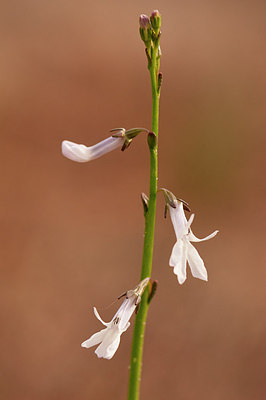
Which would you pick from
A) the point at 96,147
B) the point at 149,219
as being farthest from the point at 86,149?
the point at 149,219

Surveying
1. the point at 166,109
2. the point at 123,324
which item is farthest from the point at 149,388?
the point at 166,109

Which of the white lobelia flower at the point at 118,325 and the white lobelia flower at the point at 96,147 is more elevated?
the white lobelia flower at the point at 96,147

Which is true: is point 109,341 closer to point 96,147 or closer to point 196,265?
point 196,265

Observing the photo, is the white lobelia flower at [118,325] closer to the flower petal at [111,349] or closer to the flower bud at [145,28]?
the flower petal at [111,349]

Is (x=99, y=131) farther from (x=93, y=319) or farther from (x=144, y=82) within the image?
(x=93, y=319)

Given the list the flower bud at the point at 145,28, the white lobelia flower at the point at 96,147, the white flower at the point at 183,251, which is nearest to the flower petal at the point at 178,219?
the white flower at the point at 183,251

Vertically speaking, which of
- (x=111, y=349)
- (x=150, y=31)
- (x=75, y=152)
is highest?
(x=150, y=31)

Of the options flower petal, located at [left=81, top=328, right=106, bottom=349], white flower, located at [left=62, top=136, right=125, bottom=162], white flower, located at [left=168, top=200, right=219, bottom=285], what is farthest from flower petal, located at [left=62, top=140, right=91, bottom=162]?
flower petal, located at [left=81, top=328, right=106, bottom=349]
